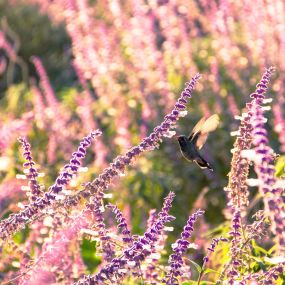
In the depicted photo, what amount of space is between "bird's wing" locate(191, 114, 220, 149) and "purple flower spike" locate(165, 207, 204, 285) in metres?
0.53

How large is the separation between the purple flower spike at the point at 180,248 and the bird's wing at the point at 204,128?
1.73 ft

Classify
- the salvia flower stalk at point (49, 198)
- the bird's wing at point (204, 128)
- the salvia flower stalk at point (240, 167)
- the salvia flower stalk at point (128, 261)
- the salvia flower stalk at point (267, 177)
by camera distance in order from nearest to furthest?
the salvia flower stalk at point (267, 177) < the salvia flower stalk at point (128, 261) < the salvia flower stalk at point (49, 198) < the salvia flower stalk at point (240, 167) < the bird's wing at point (204, 128)

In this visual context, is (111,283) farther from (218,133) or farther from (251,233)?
(218,133)

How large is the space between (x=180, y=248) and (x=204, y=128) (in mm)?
722

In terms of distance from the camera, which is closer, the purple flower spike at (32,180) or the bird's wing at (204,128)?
the purple flower spike at (32,180)

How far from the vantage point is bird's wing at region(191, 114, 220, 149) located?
328 centimetres

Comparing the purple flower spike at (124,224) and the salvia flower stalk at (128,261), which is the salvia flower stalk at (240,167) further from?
the purple flower spike at (124,224)

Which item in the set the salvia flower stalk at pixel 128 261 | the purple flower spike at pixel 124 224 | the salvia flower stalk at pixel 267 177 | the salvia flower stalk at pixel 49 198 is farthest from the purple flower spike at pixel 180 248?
the salvia flower stalk at pixel 267 177

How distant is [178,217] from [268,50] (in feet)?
7.09

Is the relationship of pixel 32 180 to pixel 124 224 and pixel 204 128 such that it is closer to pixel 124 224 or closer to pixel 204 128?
pixel 124 224

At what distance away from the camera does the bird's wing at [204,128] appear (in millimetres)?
3275

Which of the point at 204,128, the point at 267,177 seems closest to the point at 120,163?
the point at 204,128

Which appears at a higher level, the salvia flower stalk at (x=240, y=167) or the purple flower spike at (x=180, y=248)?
the salvia flower stalk at (x=240, y=167)

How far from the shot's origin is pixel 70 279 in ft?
11.8
